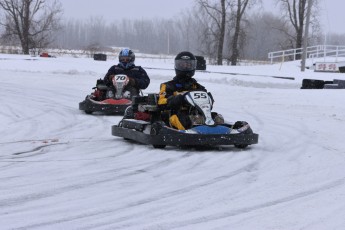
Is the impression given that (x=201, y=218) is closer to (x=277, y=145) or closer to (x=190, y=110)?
(x=190, y=110)

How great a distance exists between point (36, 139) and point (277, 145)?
3.60 metres

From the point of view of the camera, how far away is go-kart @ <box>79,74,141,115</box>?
1339cm

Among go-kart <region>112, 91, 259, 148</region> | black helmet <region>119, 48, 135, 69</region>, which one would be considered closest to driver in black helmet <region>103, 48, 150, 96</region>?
black helmet <region>119, 48, 135, 69</region>

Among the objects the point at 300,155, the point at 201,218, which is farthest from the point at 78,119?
the point at 201,218

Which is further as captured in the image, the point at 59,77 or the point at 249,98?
the point at 59,77

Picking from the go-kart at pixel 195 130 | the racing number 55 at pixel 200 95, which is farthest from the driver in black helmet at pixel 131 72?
the racing number 55 at pixel 200 95

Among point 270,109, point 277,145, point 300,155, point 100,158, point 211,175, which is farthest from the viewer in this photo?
point 270,109

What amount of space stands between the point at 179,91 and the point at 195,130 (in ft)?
3.20

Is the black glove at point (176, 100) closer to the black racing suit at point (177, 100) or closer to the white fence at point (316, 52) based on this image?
the black racing suit at point (177, 100)

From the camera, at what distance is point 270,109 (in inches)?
623

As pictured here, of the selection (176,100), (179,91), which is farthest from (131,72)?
(176,100)

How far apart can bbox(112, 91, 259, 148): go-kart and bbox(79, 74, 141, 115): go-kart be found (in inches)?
166

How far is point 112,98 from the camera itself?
1359cm

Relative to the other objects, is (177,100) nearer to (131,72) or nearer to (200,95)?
(200,95)
